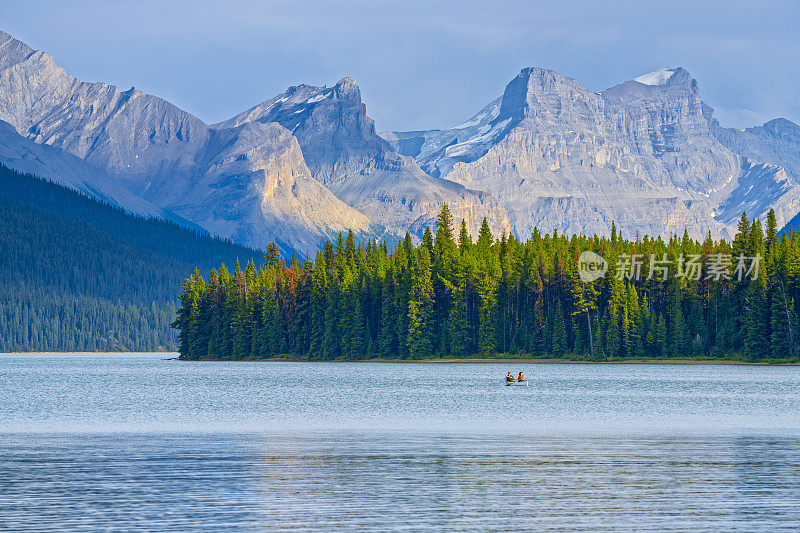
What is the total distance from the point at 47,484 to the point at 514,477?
18.5 metres

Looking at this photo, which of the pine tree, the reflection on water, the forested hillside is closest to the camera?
the reflection on water

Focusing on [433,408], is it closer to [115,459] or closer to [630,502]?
[115,459]

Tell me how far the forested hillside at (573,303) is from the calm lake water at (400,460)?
71144mm

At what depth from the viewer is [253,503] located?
38875 mm

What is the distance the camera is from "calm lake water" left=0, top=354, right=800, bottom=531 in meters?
36.7

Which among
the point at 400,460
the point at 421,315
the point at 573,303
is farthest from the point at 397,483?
the point at 421,315

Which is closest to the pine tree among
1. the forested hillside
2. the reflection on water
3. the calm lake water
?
the forested hillside

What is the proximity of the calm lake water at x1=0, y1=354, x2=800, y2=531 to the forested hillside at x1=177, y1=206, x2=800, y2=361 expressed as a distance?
233 ft

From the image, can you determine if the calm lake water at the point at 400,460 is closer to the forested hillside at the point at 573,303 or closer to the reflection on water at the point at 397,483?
the reflection on water at the point at 397,483

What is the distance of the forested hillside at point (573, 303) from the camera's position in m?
169

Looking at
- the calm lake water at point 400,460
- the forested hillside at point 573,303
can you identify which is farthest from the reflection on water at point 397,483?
the forested hillside at point 573,303

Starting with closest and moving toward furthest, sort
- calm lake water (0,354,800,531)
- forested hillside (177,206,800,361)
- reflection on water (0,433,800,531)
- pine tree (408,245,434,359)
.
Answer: reflection on water (0,433,800,531) → calm lake water (0,354,800,531) → forested hillside (177,206,800,361) → pine tree (408,245,434,359)

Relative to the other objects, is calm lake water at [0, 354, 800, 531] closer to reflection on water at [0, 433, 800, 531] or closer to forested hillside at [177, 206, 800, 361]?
reflection on water at [0, 433, 800, 531]

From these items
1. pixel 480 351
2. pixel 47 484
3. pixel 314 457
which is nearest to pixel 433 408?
pixel 314 457
